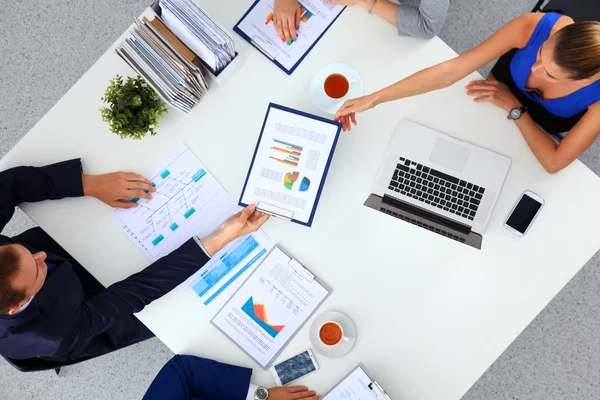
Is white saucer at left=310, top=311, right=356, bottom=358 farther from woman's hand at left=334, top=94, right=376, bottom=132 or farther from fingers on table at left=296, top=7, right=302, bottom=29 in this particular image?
fingers on table at left=296, top=7, right=302, bottom=29

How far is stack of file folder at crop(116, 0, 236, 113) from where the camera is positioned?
1.14m

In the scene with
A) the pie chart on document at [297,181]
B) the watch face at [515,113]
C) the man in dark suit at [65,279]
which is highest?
the watch face at [515,113]

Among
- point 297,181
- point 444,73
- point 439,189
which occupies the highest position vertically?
point 444,73

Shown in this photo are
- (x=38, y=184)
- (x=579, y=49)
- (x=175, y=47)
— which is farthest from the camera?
(x=38, y=184)

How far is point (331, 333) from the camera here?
1.27 meters

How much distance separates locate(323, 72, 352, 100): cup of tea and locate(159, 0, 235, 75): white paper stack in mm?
283

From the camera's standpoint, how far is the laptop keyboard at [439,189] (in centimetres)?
127

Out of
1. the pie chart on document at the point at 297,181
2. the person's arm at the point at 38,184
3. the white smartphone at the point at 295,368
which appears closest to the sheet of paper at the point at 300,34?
the pie chart on document at the point at 297,181

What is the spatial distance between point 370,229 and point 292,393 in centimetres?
51

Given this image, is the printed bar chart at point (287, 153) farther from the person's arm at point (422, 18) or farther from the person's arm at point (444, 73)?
the person's arm at point (422, 18)

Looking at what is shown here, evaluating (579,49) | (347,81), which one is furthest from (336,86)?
(579,49)

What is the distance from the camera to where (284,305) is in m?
1.31

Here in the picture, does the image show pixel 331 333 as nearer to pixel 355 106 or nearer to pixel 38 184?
pixel 355 106

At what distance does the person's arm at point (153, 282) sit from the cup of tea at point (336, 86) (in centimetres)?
40
